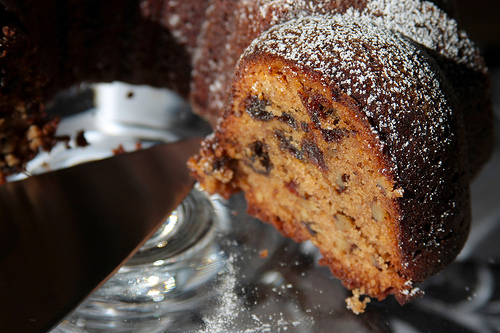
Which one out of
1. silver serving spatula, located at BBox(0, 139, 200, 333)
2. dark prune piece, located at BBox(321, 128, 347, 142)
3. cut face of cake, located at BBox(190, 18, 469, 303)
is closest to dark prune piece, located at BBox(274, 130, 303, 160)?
cut face of cake, located at BBox(190, 18, 469, 303)

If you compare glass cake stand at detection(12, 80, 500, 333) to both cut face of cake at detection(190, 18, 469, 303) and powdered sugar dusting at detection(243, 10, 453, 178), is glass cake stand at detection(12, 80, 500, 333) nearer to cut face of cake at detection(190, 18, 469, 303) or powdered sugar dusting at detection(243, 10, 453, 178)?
cut face of cake at detection(190, 18, 469, 303)

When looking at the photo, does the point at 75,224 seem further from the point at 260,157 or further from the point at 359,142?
the point at 359,142

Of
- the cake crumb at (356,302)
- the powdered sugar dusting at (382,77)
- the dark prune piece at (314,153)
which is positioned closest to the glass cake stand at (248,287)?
the cake crumb at (356,302)

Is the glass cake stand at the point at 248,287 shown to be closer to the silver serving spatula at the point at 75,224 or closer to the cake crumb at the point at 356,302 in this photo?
the cake crumb at the point at 356,302

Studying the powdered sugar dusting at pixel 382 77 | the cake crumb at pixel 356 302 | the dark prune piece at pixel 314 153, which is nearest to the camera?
the powdered sugar dusting at pixel 382 77

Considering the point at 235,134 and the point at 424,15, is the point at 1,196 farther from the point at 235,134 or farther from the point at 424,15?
the point at 424,15

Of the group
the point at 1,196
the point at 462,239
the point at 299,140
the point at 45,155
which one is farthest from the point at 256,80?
the point at 45,155
